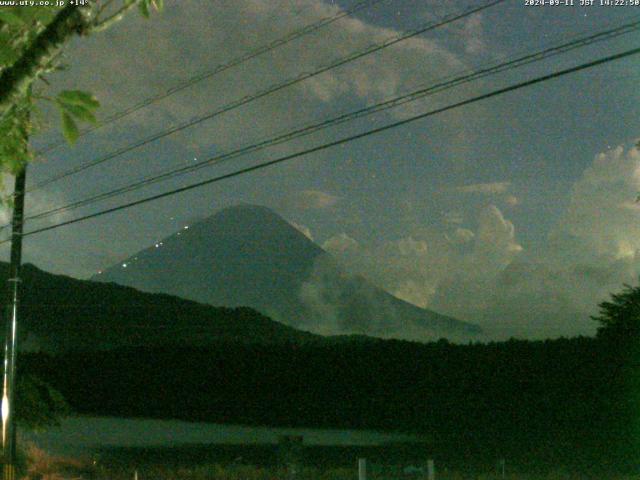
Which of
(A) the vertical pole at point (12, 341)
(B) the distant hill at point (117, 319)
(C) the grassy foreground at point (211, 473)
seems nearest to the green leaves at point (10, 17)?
(C) the grassy foreground at point (211, 473)

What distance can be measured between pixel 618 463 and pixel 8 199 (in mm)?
25805

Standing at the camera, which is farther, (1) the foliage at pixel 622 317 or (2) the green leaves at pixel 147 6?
(1) the foliage at pixel 622 317

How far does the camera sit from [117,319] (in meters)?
110

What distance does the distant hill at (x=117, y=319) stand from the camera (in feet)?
323

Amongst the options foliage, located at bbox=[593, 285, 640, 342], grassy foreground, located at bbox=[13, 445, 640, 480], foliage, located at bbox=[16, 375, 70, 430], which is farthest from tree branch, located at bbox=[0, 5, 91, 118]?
foliage, located at bbox=[593, 285, 640, 342]

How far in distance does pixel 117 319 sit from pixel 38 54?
110 m

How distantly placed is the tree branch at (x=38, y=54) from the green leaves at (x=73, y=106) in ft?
0.81

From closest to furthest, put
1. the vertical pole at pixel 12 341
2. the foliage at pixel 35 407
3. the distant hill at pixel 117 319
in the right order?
the vertical pole at pixel 12 341 → the foliage at pixel 35 407 → the distant hill at pixel 117 319

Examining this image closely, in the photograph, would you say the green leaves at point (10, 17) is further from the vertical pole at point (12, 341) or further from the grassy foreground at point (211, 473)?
the vertical pole at point (12, 341)

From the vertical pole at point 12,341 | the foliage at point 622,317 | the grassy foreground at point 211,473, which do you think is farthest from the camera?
the foliage at point 622,317

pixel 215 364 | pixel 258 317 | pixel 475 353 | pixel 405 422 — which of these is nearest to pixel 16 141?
pixel 475 353

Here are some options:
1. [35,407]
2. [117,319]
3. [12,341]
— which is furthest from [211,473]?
[117,319]

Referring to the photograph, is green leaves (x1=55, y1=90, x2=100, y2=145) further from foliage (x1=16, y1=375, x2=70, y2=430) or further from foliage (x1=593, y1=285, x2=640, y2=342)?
foliage (x1=593, y1=285, x2=640, y2=342)

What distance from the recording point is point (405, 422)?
45.8 m
